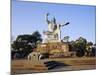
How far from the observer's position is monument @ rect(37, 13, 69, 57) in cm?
245

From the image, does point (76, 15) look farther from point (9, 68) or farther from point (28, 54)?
point (9, 68)

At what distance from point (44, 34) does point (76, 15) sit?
17.6 inches

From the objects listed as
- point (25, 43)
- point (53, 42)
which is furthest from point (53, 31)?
point (25, 43)

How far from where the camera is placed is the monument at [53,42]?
2447mm

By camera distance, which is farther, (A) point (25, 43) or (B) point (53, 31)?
(B) point (53, 31)

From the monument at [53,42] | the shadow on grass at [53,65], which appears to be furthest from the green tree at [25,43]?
the shadow on grass at [53,65]

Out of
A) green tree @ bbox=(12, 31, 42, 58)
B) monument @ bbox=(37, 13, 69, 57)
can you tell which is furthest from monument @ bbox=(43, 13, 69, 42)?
green tree @ bbox=(12, 31, 42, 58)

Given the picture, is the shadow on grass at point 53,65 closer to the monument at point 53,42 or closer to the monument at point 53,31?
the monument at point 53,42

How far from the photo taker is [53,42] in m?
2.48

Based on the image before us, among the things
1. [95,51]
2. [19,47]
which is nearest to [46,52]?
[19,47]

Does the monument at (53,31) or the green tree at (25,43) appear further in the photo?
the monument at (53,31)

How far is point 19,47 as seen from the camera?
235cm

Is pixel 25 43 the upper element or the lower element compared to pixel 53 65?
upper

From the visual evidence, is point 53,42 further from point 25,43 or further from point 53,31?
point 25,43
